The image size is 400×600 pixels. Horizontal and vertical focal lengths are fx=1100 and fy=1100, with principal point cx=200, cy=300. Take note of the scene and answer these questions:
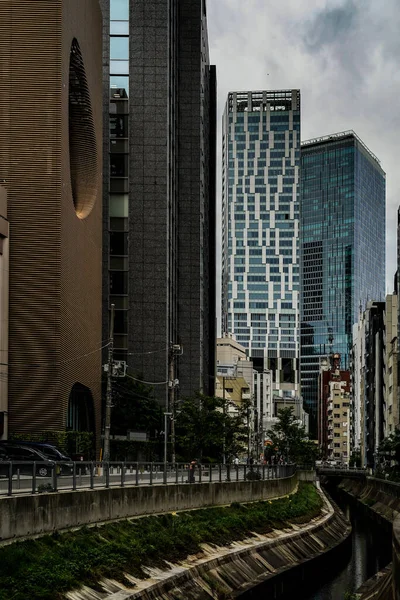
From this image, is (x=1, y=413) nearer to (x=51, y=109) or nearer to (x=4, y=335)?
(x=4, y=335)

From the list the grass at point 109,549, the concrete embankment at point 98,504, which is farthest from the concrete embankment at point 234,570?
the concrete embankment at point 98,504

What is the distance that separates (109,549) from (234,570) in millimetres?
11842

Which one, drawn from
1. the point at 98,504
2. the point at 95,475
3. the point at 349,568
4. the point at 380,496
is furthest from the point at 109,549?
the point at 380,496

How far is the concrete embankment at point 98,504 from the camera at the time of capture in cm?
3123

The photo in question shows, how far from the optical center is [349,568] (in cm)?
6231

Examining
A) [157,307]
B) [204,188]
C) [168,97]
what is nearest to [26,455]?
[157,307]

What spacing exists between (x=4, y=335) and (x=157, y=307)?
2103 inches

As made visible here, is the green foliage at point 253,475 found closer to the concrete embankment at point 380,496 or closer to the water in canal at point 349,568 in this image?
the water in canal at point 349,568

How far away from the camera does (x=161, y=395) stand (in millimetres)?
134500

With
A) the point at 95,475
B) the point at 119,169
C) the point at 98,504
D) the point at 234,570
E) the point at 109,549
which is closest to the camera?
the point at 109,549

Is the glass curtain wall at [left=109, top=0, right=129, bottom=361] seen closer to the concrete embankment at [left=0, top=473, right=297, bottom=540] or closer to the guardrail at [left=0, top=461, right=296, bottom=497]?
the guardrail at [left=0, top=461, right=296, bottom=497]

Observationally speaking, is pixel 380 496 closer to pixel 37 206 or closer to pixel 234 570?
pixel 37 206

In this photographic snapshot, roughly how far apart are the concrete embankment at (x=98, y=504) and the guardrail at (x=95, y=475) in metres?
0.49

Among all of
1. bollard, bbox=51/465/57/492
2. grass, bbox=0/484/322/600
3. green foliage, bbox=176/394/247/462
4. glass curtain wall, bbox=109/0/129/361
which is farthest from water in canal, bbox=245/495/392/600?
glass curtain wall, bbox=109/0/129/361
